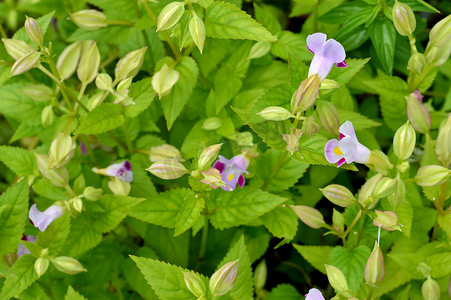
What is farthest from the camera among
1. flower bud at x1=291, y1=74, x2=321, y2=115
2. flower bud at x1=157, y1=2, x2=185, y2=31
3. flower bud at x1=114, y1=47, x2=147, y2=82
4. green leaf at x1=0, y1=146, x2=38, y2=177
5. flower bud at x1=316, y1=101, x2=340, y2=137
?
green leaf at x1=0, y1=146, x2=38, y2=177

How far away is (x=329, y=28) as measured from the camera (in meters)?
2.09

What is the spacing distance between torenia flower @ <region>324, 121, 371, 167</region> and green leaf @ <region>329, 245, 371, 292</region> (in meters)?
0.37

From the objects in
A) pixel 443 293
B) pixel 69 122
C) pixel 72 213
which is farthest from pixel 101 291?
pixel 443 293

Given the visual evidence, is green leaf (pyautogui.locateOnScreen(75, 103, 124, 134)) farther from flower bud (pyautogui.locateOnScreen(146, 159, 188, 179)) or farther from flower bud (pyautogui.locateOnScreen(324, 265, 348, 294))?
flower bud (pyautogui.locateOnScreen(324, 265, 348, 294))

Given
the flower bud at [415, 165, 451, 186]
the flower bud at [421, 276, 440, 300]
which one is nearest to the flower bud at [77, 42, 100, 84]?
the flower bud at [415, 165, 451, 186]

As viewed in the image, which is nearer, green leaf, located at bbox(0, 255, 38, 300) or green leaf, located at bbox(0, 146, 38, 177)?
green leaf, located at bbox(0, 255, 38, 300)

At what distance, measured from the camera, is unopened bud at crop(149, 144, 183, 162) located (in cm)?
178

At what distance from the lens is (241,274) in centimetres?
145

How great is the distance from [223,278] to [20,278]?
28.7 inches

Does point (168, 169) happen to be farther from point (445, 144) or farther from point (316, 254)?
point (445, 144)

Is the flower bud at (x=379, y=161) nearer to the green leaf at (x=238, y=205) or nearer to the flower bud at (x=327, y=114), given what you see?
the flower bud at (x=327, y=114)

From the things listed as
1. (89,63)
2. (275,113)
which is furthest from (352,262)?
(89,63)

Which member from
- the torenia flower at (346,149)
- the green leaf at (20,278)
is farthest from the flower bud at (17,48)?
the torenia flower at (346,149)

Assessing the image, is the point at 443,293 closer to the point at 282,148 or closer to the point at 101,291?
the point at 282,148
